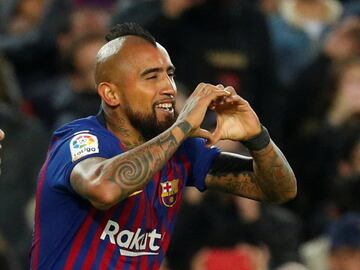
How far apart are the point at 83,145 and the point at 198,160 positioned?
2.50 feet

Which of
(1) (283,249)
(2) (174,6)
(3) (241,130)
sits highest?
(3) (241,130)

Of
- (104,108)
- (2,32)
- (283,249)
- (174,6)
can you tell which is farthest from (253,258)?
(2,32)

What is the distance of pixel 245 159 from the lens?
599 cm

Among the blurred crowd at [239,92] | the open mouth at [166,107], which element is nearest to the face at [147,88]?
the open mouth at [166,107]

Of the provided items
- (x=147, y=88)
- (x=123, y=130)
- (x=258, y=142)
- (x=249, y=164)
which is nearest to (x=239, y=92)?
(x=249, y=164)

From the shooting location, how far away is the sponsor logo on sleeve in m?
5.31

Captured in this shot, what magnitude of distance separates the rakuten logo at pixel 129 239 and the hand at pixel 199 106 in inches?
22.7

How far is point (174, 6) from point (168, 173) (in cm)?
376

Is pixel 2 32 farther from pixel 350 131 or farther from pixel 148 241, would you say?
pixel 148 241

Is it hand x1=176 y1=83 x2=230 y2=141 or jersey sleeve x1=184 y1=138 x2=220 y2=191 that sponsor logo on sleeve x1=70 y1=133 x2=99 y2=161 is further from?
jersey sleeve x1=184 y1=138 x2=220 y2=191

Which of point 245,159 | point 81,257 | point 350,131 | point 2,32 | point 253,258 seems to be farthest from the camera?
point 2,32

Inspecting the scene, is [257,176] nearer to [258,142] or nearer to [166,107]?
[258,142]

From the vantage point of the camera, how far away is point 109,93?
5539mm

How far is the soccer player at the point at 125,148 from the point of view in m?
5.34
